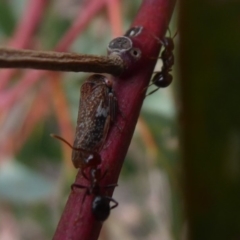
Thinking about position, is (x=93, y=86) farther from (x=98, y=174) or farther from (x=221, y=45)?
(x=221, y=45)

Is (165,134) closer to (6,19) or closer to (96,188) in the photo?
(6,19)

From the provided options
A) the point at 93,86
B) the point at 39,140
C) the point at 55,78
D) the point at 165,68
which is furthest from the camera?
the point at 39,140

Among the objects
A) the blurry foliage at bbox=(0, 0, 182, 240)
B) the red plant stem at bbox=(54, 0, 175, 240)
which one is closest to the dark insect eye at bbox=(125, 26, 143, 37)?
the red plant stem at bbox=(54, 0, 175, 240)

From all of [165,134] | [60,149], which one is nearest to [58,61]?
[165,134]

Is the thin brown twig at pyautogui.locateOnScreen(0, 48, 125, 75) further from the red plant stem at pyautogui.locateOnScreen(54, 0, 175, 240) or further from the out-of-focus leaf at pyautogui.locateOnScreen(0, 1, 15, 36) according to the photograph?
the out-of-focus leaf at pyautogui.locateOnScreen(0, 1, 15, 36)

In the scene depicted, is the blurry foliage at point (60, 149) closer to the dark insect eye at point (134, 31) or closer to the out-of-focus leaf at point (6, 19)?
the out-of-focus leaf at point (6, 19)

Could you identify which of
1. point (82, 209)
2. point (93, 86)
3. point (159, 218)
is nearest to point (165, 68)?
point (93, 86)
